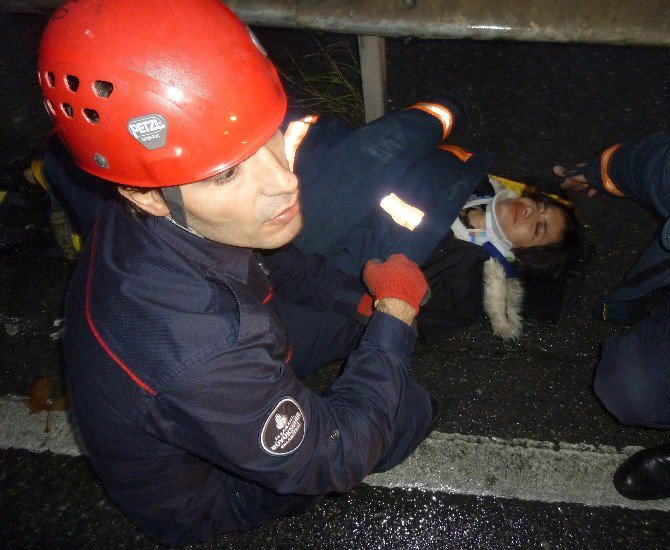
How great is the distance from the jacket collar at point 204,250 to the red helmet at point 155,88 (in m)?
0.13

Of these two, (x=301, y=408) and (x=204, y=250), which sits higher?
(x=204, y=250)

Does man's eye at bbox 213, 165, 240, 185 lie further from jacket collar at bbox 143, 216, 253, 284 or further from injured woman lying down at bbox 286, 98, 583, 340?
injured woman lying down at bbox 286, 98, 583, 340

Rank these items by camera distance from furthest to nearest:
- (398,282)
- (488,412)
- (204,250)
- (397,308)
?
1. (488,412)
2. (398,282)
3. (397,308)
4. (204,250)

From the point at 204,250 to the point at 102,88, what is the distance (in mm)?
487

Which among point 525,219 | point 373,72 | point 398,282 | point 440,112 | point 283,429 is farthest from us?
point 525,219

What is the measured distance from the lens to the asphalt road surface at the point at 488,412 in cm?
211

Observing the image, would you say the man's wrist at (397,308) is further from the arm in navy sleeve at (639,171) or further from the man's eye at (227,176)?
the arm in navy sleeve at (639,171)

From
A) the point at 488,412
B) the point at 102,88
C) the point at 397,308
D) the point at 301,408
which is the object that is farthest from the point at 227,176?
the point at 488,412

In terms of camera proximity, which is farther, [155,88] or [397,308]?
[397,308]

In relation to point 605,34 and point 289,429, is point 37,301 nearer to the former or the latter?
point 289,429

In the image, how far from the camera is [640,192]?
2291 mm

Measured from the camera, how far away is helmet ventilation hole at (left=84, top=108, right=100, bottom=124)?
4.07 ft

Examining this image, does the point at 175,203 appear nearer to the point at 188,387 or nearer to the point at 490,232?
the point at 188,387

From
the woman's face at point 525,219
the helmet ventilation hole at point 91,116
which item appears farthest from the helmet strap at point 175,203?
the woman's face at point 525,219
